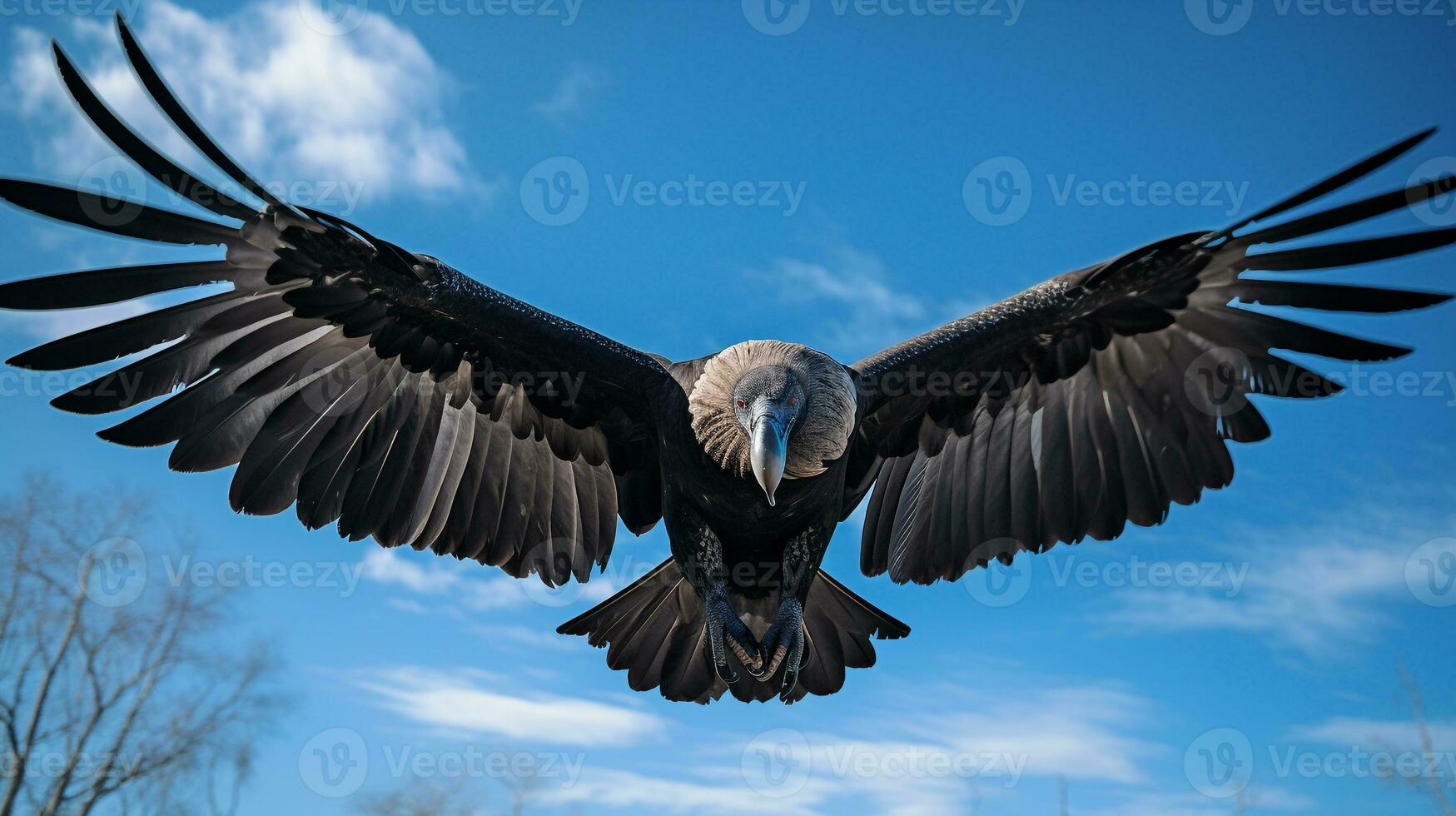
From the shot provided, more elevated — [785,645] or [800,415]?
[800,415]

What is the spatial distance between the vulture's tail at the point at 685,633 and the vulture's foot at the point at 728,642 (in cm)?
99

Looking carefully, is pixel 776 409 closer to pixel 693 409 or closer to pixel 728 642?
pixel 693 409

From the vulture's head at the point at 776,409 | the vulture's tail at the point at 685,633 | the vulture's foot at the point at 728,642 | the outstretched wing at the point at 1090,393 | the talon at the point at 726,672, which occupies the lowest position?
the talon at the point at 726,672

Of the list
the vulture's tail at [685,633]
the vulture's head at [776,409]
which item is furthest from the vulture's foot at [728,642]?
the vulture's tail at [685,633]

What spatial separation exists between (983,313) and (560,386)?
2163mm

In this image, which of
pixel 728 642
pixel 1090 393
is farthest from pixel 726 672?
pixel 1090 393

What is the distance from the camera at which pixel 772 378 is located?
451 cm

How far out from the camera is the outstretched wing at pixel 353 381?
4.34 metres

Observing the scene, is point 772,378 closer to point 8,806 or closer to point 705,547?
point 705,547

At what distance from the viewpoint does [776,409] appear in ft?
14.3

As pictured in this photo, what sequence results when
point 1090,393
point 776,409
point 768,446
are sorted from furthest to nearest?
1. point 1090,393
2. point 776,409
3. point 768,446

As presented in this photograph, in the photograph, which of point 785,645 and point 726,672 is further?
point 785,645

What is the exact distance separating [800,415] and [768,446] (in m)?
0.39

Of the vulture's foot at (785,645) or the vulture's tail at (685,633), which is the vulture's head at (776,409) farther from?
the vulture's tail at (685,633)
